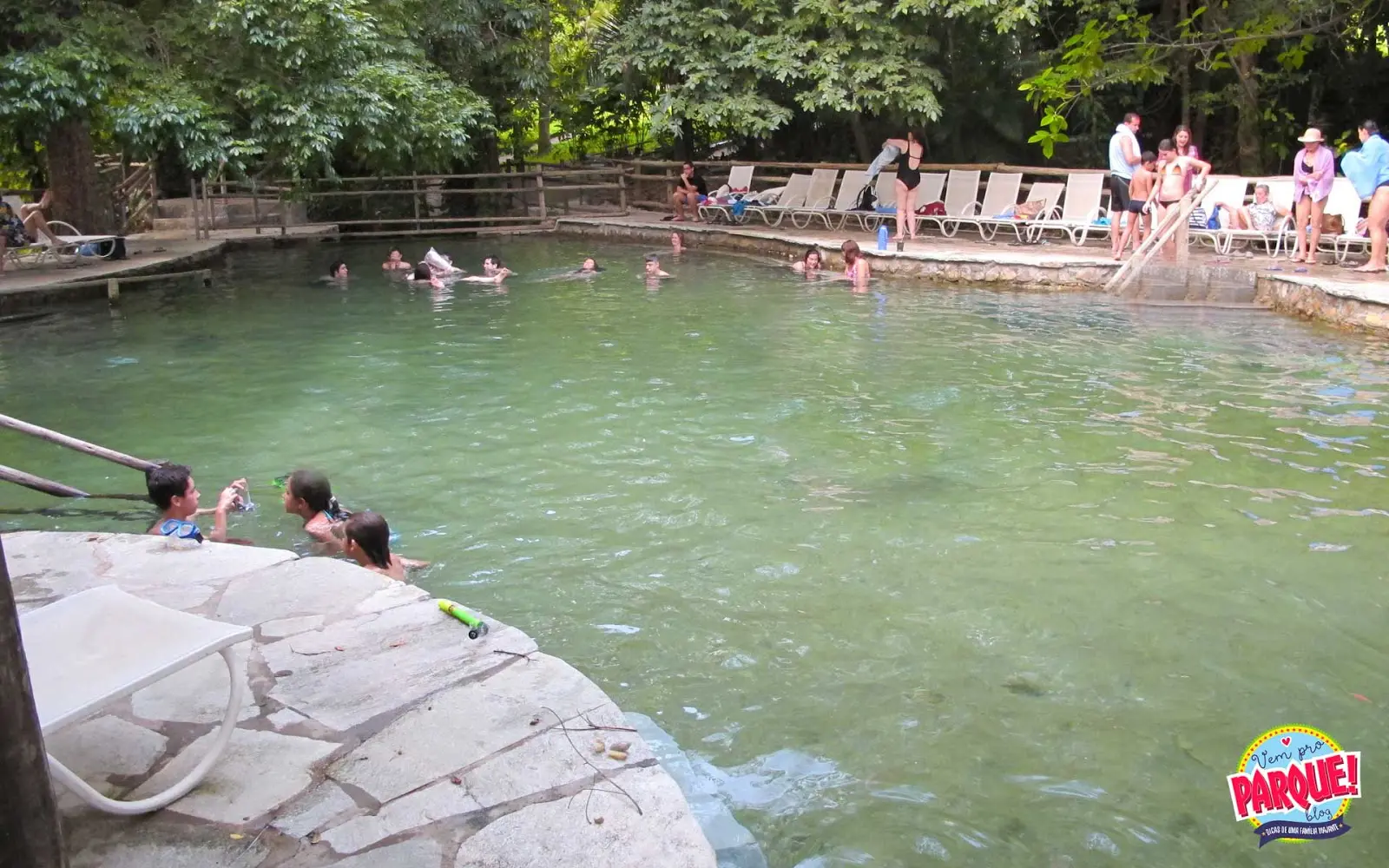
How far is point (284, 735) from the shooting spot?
10.4 feet

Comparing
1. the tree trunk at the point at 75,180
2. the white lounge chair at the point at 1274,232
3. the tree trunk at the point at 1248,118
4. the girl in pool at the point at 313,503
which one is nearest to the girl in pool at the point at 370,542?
the girl in pool at the point at 313,503

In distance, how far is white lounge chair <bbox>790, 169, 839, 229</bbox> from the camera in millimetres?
18078

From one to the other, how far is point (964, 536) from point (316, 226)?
1893cm

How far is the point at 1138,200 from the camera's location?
43.7 ft

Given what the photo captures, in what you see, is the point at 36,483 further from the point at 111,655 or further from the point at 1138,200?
the point at 1138,200

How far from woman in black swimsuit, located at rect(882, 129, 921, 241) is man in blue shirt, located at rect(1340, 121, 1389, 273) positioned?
5333mm

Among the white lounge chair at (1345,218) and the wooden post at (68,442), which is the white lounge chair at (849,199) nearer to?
the white lounge chair at (1345,218)

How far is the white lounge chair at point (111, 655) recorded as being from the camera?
8.36 ft

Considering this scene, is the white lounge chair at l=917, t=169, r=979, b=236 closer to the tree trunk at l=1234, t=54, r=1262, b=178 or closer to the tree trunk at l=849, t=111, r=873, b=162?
the tree trunk at l=849, t=111, r=873, b=162

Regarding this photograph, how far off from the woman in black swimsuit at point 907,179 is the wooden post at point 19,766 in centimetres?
1397

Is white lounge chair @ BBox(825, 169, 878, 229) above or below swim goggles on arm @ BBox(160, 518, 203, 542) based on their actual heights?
above

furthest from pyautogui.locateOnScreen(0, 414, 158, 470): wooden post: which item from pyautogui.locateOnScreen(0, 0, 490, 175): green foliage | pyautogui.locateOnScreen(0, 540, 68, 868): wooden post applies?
pyautogui.locateOnScreen(0, 0, 490, 175): green foliage

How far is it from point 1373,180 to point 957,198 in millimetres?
6144

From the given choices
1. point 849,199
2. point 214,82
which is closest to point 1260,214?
point 849,199
